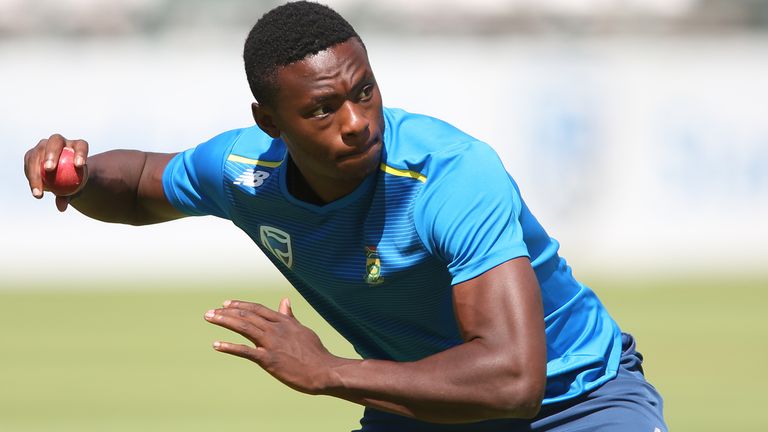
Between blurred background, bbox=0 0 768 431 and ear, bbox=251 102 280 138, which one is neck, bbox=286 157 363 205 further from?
blurred background, bbox=0 0 768 431

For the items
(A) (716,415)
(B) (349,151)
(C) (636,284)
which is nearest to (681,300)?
(C) (636,284)

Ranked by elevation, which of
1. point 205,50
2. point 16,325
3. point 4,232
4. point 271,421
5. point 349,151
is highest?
point 205,50

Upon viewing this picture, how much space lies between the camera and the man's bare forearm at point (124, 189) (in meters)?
6.46

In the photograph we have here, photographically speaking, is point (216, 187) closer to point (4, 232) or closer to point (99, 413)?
point (99, 413)

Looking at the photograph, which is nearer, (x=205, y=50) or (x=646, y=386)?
(x=646, y=386)

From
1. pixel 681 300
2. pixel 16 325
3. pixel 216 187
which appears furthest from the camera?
pixel 681 300

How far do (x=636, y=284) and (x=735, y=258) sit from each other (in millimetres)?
1454

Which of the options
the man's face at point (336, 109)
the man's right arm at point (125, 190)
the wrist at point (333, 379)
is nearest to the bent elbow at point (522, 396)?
the wrist at point (333, 379)

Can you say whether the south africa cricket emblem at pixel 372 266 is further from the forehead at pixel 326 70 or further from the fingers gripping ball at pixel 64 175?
the fingers gripping ball at pixel 64 175

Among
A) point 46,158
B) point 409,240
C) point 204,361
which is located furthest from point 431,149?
point 204,361

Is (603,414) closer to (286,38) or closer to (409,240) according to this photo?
(409,240)

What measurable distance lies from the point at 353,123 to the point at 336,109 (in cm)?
12

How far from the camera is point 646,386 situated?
5734 mm

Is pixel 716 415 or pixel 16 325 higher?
pixel 16 325
